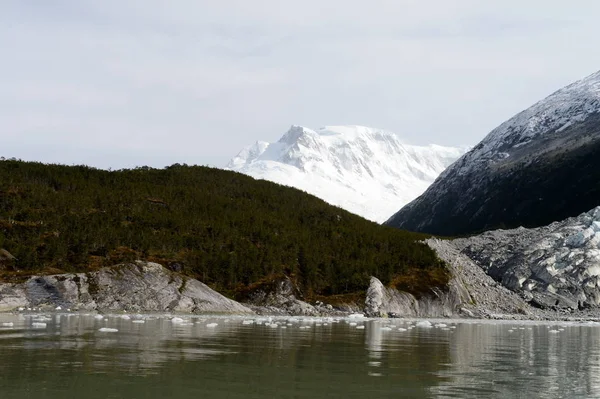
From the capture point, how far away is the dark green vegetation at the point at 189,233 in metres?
91.2

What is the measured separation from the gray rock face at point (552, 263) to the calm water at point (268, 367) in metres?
82.5

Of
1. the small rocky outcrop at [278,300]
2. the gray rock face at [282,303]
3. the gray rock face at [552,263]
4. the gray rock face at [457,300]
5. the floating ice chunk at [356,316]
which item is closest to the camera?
the floating ice chunk at [356,316]

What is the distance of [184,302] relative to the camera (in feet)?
272

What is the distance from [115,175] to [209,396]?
111523mm

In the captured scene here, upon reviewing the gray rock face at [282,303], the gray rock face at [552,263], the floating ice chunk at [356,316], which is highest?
the gray rock face at [552,263]

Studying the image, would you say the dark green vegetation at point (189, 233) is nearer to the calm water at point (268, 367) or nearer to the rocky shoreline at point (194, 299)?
the rocky shoreline at point (194, 299)

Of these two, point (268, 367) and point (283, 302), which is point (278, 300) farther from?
point (268, 367)

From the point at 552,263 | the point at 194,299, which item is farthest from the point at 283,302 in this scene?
the point at 552,263

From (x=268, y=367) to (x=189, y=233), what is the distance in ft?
250

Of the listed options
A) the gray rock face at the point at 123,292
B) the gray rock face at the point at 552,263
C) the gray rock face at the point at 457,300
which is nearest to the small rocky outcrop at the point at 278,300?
the gray rock face at the point at 123,292

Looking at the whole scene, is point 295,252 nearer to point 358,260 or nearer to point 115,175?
point 358,260

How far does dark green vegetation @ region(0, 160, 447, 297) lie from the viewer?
299 ft

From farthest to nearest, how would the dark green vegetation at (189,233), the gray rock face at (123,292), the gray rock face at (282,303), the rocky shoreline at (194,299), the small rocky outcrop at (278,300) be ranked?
the dark green vegetation at (189,233) < the small rocky outcrop at (278,300) < the gray rock face at (282,303) < the rocky shoreline at (194,299) < the gray rock face at (123,292)

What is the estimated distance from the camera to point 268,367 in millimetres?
30359
